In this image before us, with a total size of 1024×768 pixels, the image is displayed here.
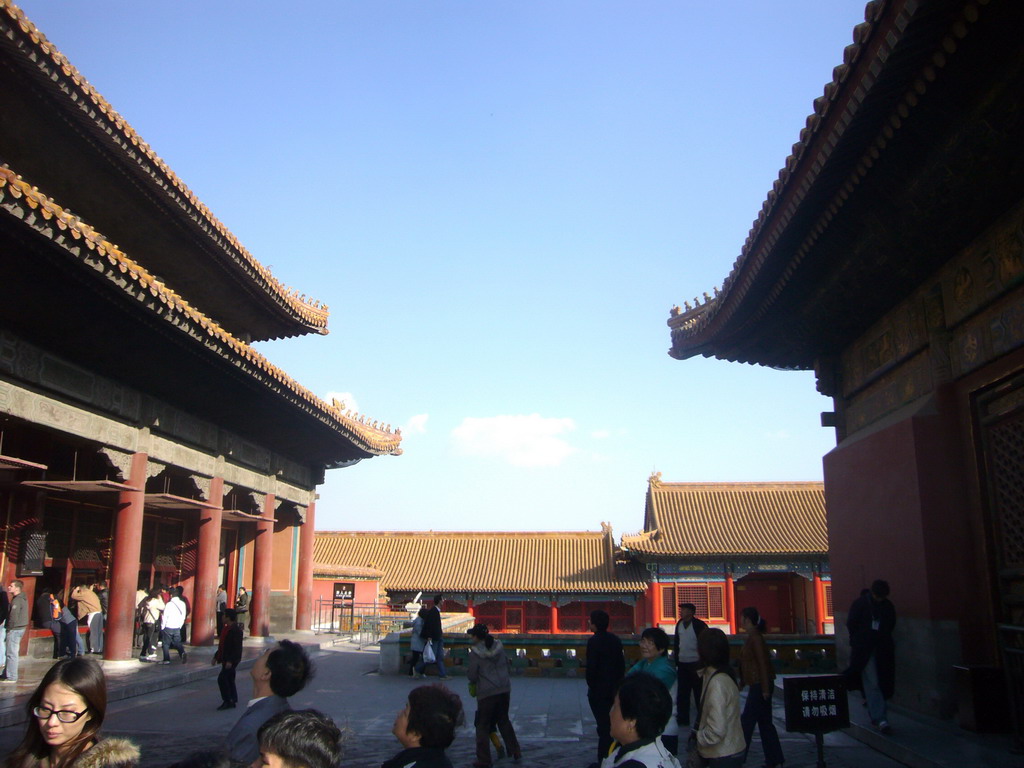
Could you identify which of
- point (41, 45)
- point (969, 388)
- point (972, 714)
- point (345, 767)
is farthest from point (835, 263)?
point (41, 45)

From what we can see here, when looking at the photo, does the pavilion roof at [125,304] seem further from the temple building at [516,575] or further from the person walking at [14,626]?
the temple building at [516,575]

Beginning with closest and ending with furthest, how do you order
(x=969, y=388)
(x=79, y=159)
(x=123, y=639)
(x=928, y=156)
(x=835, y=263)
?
(x=928, y=156) → (x=969, y=388) → (x=835, y=263) → (x=79, y=159) → (x=123, y=639)

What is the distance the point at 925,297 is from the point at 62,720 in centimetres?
783

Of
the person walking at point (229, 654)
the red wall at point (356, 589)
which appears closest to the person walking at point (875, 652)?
the person walking at point (229, 654)

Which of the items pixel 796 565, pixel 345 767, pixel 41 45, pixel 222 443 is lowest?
pixel 345 767

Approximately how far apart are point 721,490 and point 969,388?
2598cm

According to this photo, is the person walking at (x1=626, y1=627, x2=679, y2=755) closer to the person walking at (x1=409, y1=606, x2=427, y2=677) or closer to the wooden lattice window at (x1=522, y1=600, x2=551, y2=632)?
the person walking at (x1=409, y1=606, x2=427, y2=677)

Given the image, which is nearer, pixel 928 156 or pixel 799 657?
pixel 928 156

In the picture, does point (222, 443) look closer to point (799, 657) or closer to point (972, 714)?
point (799, 657)

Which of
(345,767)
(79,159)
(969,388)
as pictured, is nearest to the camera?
(345,767)

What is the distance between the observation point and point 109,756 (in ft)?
8.38

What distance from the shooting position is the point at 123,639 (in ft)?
38.8

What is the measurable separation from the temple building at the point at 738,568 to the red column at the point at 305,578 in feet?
37.2

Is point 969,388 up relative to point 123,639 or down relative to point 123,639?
up
